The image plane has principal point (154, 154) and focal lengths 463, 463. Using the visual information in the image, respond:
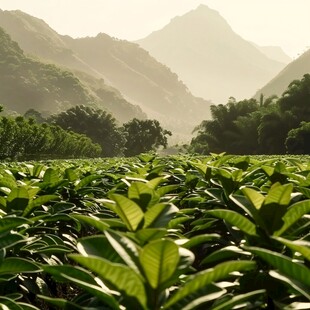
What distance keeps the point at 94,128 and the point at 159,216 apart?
70.9 meters

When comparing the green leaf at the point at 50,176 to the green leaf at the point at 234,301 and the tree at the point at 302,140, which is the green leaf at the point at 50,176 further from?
the tree at the point at 302,140

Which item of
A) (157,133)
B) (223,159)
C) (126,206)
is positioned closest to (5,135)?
(223,159)

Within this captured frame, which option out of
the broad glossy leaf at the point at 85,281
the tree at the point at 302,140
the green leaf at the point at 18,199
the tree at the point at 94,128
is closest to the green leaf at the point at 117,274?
the broad glossy leaf at the point at 85,281

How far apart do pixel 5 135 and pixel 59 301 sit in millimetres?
31784

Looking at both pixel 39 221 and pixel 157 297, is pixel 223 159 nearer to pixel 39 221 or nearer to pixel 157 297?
pixel 39 221

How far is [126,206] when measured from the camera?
65.5 inches

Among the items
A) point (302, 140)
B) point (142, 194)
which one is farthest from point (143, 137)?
point (142, 194)

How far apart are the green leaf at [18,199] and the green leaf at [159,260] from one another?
Result: 147cm

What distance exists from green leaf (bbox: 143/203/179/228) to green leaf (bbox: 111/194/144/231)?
0.04m

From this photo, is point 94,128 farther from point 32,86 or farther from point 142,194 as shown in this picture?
point 32,86

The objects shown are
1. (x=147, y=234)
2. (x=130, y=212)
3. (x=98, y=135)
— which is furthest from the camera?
(x=98, y=135)

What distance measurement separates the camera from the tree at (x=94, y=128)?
233ft

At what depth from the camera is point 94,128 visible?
236 ft

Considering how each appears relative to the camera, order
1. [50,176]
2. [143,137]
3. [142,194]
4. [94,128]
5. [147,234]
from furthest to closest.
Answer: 1. [94,128]
2. [143,137]
3. [50,176]
4. [142,194]
5. [147,234]
